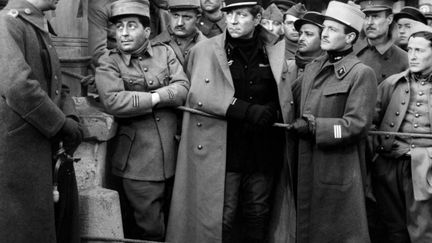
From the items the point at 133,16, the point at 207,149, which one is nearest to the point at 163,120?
the point at 207,149

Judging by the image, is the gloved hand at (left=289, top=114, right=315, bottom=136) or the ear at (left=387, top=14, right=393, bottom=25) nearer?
the gloved hand at (left=289, top=114, right=315, bottom=136)

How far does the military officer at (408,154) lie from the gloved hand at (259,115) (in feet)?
A: 3.39

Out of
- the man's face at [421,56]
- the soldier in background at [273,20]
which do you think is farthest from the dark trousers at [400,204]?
the soldier in background at [273,20]

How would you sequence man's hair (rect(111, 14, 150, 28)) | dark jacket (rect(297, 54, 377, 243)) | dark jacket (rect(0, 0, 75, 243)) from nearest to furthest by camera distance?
dark jacket (rect(0, 0, 75, 243)) < dark jacket (rect(297, 54, 377, 243)) < man's hair (rect(111, 14, 150, 28))

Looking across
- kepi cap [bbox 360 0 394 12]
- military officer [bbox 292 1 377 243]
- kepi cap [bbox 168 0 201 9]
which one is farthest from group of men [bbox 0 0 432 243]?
kepi cap [bbox 360 0 394 12]

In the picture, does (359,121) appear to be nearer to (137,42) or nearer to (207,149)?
(207,149)

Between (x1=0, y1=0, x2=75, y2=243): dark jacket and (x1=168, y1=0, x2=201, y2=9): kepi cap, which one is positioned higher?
(x1=168, y1=0, x2=201, y2=9): kepi cap

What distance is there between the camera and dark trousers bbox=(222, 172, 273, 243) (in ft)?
18.2

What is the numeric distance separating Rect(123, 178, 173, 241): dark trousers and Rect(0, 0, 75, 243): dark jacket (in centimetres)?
89

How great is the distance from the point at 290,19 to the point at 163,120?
7.47 ft

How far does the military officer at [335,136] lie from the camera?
5316mm

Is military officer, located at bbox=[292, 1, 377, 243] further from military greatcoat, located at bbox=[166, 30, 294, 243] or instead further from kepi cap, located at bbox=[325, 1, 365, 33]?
military greatcoat, located at bbox=[166, 30, 294, 243]

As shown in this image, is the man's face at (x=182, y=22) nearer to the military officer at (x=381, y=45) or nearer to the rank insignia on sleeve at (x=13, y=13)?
the military officer at (x=381, y=45)

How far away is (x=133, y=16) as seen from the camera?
5535 millimetres
